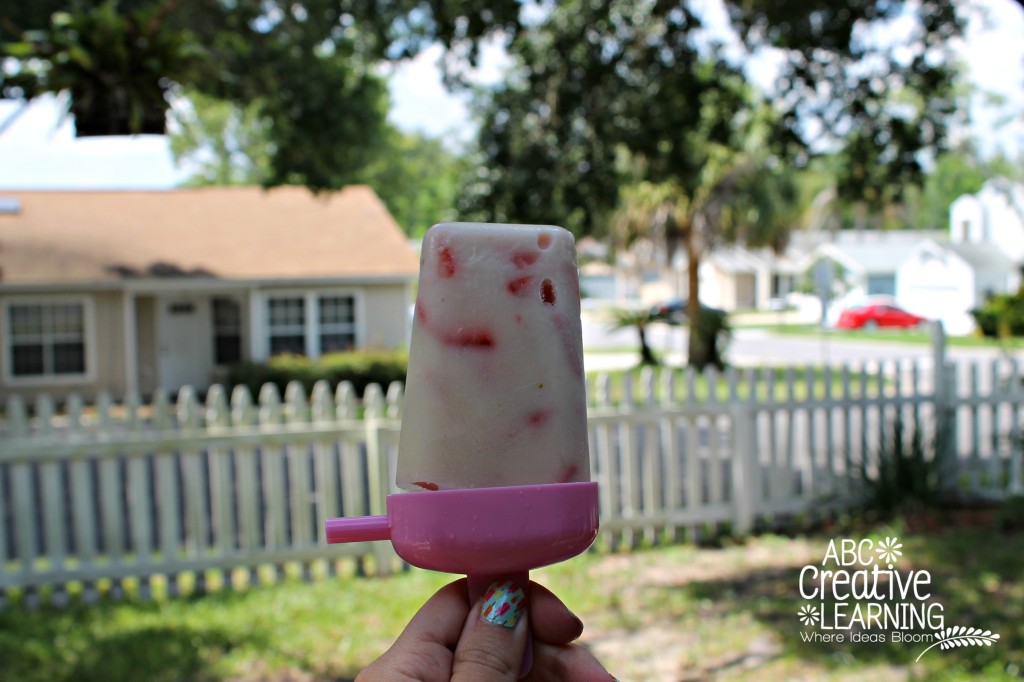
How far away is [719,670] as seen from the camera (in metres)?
4.58

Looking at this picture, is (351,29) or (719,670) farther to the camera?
(351,29)

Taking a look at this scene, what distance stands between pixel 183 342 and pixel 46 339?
9.08 feet

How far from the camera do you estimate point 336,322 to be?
20.8 m

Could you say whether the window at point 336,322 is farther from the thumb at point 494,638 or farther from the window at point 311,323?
the thumb at point 494,638

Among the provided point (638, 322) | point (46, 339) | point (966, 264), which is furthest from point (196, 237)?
point (966, 264)

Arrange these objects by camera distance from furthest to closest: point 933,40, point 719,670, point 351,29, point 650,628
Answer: point 351,29 → point 933,40 → point 650,628 → point 719,670

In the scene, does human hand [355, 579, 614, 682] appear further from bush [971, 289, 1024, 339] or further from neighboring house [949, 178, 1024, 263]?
neighboring house [949, 178, 1024, 263]

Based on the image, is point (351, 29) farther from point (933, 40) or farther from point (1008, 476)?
point (1008, 476)

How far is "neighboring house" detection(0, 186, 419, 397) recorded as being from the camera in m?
18.9

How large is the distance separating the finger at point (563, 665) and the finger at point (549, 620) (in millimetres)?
26

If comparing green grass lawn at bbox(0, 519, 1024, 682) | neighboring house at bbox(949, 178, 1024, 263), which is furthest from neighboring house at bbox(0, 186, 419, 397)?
neighboring house at bbox(949, 178, 1024, 263)

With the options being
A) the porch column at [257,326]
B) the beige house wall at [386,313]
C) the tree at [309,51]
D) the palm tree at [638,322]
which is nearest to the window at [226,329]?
the porch column at [257,326]

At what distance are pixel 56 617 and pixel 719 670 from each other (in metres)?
4.04

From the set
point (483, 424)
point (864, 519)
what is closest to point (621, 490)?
point (864, 519)
